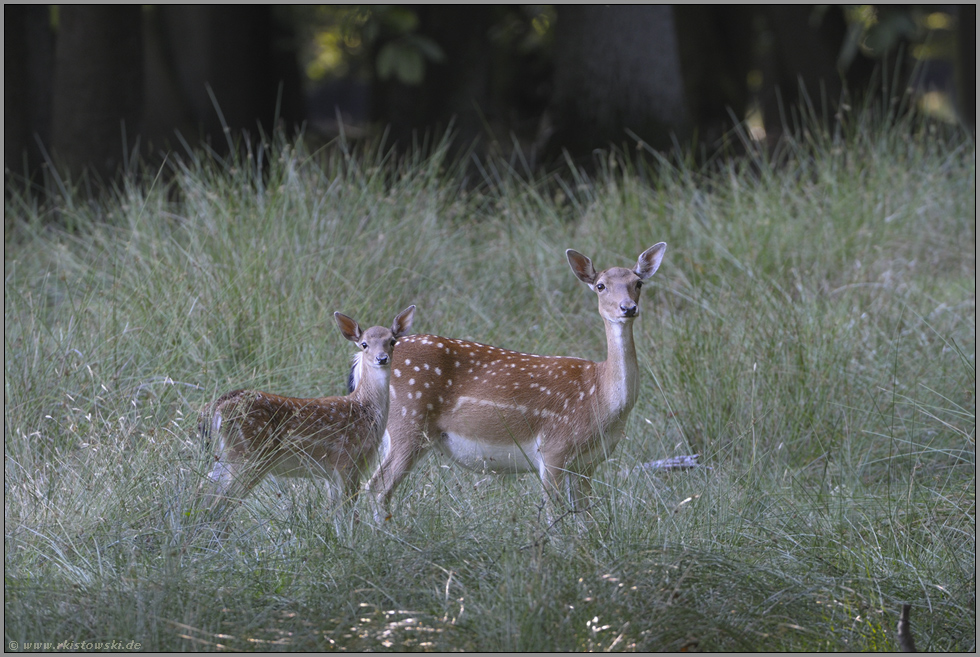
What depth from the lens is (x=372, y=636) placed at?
3.33 m

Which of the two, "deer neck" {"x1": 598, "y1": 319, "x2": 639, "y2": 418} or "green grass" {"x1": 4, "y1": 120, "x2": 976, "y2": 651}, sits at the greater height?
"deer neck" {"x1": 598, "y1": 319, "x2": 639, "y2": 418}

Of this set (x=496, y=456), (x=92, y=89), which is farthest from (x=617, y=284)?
(x=92, y=89)

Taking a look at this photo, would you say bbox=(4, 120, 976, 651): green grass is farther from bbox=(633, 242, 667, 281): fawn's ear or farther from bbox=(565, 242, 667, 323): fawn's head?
bbox=(633, 242, 667, 281): fawn's ear

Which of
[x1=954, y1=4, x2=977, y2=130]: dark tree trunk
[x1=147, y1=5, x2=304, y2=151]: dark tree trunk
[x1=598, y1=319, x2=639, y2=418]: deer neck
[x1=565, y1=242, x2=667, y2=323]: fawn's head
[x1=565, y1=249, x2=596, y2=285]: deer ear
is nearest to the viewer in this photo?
[x1=565, y1=242, x2=667, y2=323]: fawn's head

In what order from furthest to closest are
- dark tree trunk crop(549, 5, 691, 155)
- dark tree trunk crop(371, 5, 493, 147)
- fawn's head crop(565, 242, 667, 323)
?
dark tree trunk crop(371, 5, 493, 147) → dark tree trunk crop(549, 5, 691, 155) → fawn's head crop(565, 242, 667, 323)

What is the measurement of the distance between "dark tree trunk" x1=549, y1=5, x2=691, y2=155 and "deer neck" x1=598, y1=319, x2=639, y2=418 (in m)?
5.85

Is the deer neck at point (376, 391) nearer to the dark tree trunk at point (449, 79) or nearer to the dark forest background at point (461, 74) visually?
the dark forest background at point (461, 74)

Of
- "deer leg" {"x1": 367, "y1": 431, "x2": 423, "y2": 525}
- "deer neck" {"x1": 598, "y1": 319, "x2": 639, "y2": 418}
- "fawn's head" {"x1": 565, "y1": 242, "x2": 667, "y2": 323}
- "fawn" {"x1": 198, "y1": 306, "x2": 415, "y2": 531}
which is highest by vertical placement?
"fawn's head" {"x1": 565, "y1": 242, "x2": 667, "y2": 323}

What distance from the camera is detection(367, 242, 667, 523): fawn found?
4.36 metres

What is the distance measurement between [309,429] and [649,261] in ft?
5.28

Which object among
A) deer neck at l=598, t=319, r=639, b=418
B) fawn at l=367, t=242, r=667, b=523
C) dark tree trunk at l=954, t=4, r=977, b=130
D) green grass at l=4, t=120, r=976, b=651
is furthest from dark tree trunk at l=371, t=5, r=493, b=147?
deer neck at l=598, t=319, r=639, b=418

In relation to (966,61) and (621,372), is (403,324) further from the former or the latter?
(966,61)

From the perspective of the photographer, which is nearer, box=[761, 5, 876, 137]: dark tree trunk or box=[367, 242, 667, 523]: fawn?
box=[367, 242, 667, 523]: fawn

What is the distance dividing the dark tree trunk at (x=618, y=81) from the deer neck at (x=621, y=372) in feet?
19.2
